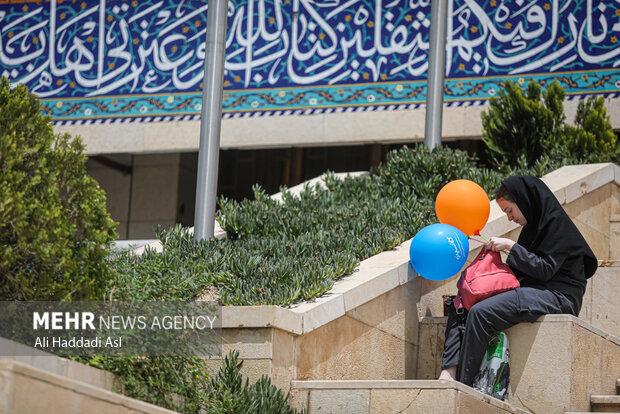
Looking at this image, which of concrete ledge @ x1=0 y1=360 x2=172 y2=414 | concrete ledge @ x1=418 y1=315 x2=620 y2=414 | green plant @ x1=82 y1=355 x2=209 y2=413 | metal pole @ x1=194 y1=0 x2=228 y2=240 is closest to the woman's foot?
concrete ledge @ x1=418 y1=315 x2=620 y2=414

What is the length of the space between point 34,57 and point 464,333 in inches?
367

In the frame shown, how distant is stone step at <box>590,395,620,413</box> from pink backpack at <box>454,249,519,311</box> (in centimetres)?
82

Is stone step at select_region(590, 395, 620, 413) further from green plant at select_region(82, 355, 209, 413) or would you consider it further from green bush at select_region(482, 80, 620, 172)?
green bush at select_region(482, 80, 620, 172)

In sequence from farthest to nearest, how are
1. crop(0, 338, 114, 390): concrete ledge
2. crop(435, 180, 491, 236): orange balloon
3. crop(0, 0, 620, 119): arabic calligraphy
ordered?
1. crop(0, 0, 620, 119): arabic calligraphy
2. crop(435, 180, 491, 236): orange balloon
3. crop(0, 338, 114, 390): concrete ledge

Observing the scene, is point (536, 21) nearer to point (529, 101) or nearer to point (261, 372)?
point (529, 101)

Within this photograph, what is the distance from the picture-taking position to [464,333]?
5.49 m

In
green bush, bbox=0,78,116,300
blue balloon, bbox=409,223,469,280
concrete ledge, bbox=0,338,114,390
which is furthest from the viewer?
blue balloon, bbox=409,223,469,280

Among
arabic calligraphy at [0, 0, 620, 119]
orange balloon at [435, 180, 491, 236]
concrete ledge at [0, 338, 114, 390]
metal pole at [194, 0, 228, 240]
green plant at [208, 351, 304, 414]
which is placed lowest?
green plant at [208, 351, 304, 414]

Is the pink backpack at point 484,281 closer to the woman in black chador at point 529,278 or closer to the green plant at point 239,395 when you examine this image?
the woman in black chador at point 529,278

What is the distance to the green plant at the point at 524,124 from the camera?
31.8ft

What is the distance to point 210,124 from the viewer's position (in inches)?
302

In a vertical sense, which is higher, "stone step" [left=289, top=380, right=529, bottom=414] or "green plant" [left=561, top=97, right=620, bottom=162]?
"green plant" [left=561, top=97, right=620, bottom=162]

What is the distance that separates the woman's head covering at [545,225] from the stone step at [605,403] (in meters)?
0.76

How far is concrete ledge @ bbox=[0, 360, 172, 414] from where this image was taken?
3.34 m
